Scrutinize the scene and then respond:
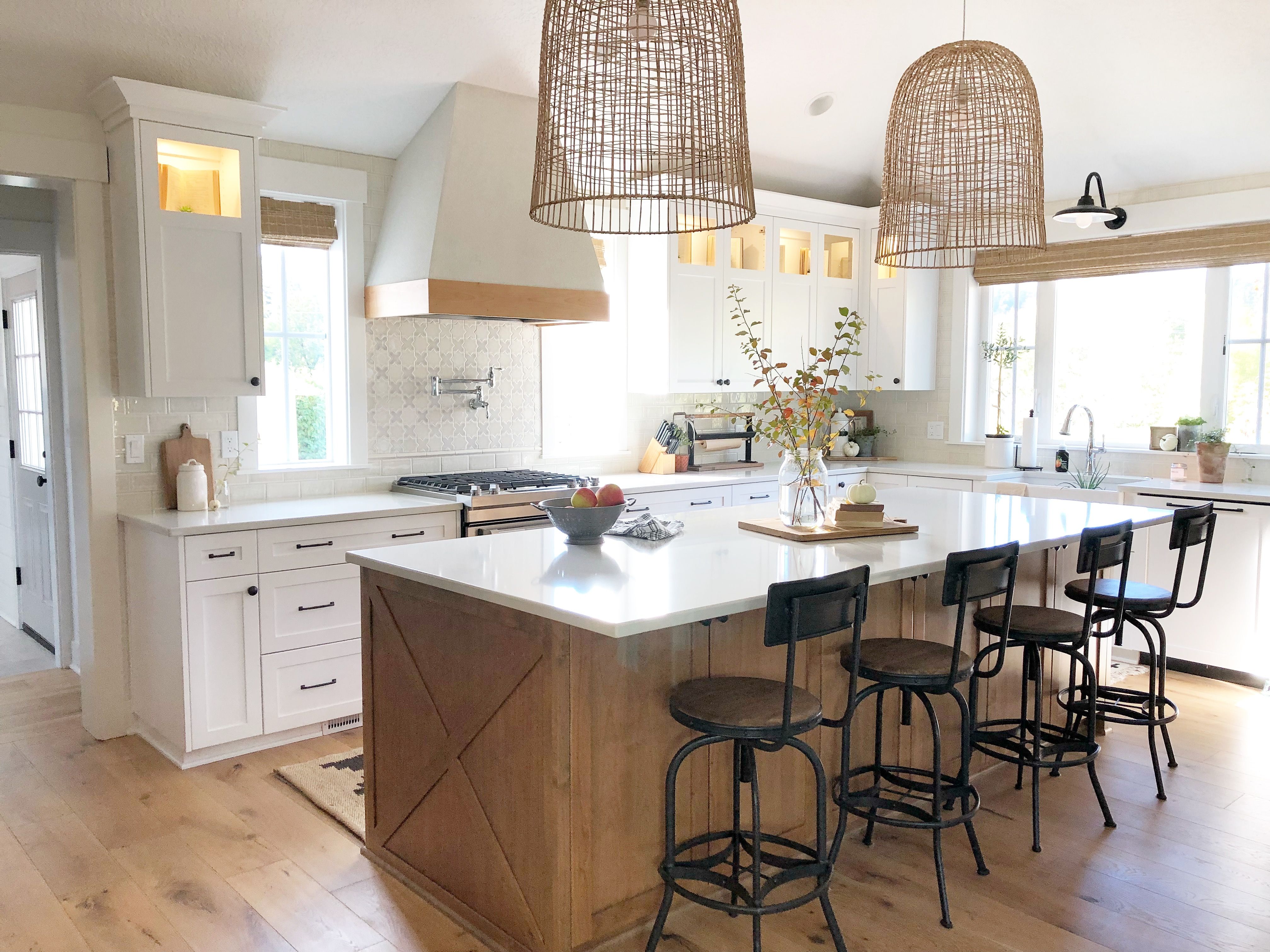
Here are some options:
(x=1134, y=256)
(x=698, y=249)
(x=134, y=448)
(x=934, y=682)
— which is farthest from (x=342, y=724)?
(x=1134, y=256)

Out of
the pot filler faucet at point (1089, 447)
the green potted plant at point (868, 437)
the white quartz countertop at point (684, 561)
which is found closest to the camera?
the white quartz countertop at point (684, 561)

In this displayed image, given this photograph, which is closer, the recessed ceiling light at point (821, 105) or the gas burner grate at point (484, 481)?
A: the gas burner grate at point (484, 481)

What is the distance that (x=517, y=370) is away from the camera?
5305 millimetres

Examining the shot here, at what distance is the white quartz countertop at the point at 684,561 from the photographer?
89.0 inches

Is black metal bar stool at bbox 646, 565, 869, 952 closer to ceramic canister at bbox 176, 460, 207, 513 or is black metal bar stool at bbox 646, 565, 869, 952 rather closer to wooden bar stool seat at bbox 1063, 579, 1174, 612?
wooden bar stool seat at bbox 1063, 579, 1174, 612

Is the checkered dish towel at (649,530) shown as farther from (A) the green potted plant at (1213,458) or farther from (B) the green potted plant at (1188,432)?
(B) the green potted plant at (1188,432)

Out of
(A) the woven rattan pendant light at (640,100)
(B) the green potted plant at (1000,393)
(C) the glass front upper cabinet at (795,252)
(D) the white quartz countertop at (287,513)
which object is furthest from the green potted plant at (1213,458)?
(A) the woven rattan pendant light at (640,100)

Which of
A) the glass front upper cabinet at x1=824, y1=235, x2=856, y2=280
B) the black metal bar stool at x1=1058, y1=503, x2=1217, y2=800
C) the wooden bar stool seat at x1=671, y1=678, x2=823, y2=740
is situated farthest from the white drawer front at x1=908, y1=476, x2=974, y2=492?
the wooden bar stool seat at x1=671, y1=678, x2=823, y2=740

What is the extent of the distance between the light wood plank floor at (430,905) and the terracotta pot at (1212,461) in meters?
1.77

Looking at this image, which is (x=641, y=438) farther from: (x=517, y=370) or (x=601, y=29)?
(x=601, y=29)

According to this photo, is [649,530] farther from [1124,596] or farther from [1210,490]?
[1210,490]

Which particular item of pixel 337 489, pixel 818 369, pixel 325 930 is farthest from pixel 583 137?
pixel 818 369

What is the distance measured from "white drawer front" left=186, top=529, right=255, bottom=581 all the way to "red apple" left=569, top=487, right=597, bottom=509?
1491 mm

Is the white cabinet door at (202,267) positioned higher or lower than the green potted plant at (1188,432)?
higher
